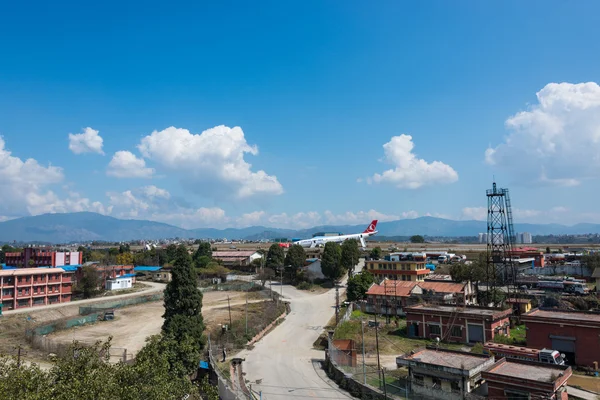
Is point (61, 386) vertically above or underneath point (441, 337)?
above

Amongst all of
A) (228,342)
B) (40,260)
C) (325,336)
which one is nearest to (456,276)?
(325,336)

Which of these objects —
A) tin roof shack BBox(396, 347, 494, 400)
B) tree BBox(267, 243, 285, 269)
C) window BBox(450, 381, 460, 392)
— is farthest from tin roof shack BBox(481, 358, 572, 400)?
tree BBox(267, 243, 285, 269)

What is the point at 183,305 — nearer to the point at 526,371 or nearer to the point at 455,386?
the point at 455,386

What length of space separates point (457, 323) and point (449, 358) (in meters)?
13.0

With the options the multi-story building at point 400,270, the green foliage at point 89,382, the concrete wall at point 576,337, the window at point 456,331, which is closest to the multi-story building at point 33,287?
the multi-story building at point 400,270

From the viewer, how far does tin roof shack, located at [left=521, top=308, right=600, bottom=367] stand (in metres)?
29.7

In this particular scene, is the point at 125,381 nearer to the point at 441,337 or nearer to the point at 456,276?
the point at 441,337

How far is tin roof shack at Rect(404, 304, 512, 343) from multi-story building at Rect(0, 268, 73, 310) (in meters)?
55.6

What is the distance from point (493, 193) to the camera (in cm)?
4991

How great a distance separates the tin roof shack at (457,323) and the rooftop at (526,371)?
12.4 metres

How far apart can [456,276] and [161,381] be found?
59.7m

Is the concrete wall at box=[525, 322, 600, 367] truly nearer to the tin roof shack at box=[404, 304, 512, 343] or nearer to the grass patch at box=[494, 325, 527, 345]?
the grass patch at box=[494, 325, 527, 345]

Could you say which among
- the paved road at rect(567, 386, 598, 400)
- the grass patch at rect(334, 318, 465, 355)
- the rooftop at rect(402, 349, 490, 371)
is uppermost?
the rooftop at rect(402, 349, 490, 371)

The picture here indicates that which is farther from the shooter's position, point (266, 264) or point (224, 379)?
point (266, 264)
